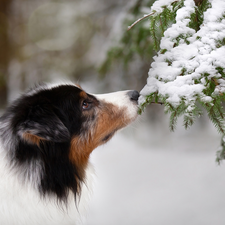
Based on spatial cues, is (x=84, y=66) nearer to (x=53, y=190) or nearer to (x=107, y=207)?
(x=107, y=207)

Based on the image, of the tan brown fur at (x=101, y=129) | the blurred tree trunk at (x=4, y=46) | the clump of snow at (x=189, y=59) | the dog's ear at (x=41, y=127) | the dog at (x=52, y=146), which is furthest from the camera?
the blurred tree trunk at (x=4, y=46)

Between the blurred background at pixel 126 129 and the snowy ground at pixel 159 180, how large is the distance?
0.01 m

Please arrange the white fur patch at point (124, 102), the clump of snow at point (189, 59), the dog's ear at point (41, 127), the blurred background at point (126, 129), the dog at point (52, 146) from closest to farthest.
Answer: the clump of snow at point (189, 59) < the dog's ear at point (41, 127) < the dog at point (52, 146) < the white fur patch at point (124, 102) < the blurred background at point (126, 129)

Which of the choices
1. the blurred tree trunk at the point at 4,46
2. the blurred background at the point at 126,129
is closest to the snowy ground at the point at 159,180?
the blurred background at the point at 126,129

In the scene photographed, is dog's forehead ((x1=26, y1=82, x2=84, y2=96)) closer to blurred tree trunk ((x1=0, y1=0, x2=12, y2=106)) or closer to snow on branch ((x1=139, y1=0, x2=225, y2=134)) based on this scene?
snow on branch ((x1=139, y1=0, x2=225, y2=134))

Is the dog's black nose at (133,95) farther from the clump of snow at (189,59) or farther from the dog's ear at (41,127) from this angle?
the dog's ear at (41,127)

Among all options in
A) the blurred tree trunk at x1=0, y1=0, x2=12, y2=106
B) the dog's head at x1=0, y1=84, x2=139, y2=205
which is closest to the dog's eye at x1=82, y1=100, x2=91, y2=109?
the dog's head at x1=0, y1=84, x2=139, y2=205

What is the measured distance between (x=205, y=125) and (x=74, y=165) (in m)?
4.05

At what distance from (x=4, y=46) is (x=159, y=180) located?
7.53 m

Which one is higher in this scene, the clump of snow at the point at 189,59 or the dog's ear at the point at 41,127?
the clump of snow at the point at 189,59

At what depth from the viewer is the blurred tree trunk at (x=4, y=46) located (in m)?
8.48

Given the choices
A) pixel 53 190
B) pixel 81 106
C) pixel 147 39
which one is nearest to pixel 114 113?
pixel 81 106

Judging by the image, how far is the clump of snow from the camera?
1.41 m

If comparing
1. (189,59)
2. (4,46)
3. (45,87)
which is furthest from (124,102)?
(4,46)
